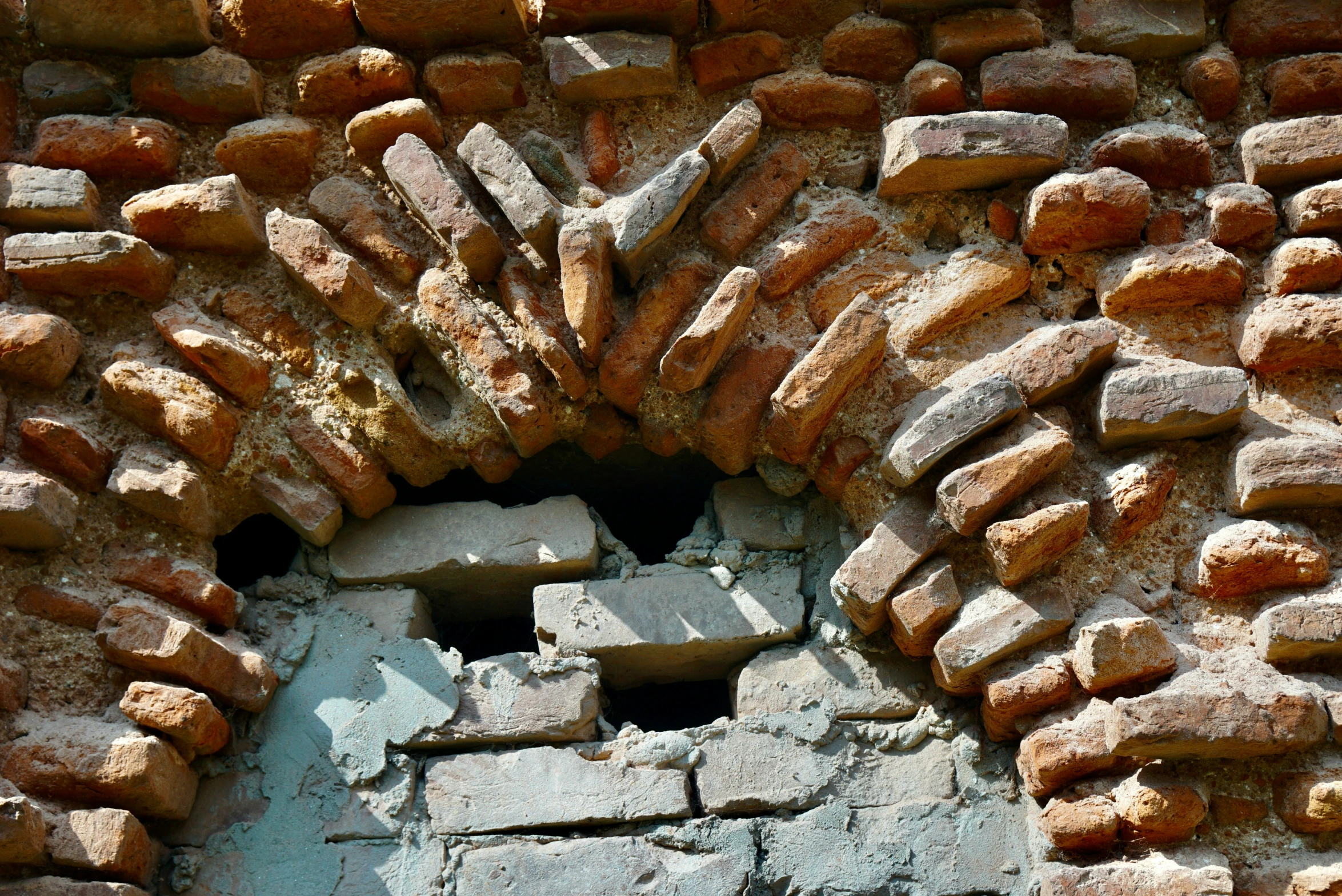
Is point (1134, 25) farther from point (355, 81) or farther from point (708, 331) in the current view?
point (355, 81)

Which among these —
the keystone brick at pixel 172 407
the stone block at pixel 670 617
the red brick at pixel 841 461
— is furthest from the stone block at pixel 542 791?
the keystone brick at pixel 172 407

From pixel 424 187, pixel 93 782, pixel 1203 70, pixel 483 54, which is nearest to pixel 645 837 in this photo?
pixel 93 782

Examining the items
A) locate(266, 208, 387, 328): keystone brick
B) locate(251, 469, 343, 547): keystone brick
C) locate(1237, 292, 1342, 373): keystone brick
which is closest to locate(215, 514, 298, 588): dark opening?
locate(251, 469, 343, 547): keystone brick

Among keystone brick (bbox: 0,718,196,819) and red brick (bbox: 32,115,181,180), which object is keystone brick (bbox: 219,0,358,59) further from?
keystone brick (bbox: 0,718,196,819)

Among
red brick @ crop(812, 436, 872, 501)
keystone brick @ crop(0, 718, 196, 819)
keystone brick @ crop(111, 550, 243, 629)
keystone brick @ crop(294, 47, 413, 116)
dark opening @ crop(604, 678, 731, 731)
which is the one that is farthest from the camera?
dark opening @ crop(604, 678, 731, 731)

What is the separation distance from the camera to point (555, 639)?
2.20 meters

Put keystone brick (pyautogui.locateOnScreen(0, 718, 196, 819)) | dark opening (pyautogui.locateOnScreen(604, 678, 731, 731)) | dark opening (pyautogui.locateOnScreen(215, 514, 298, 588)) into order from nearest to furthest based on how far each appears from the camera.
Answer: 1. keystone brick (pyautogui.locateOnScreen(0, 718, 196, 819))
2. dark opening (pyautogui.locateOnScreen(215, 514, 298, 588))
3. dark opening (pyautogui.locateOnScreen(604, 678, 731, 731))

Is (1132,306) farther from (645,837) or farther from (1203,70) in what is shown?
(645,837)

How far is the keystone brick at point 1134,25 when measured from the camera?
7.22ft

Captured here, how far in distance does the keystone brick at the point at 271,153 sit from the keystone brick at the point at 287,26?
153mm

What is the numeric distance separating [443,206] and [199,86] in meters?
0.60

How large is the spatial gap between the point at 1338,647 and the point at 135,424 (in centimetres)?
213

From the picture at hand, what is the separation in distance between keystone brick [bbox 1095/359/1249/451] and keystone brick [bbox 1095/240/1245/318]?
18cm

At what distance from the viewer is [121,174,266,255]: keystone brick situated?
2.13 meters
